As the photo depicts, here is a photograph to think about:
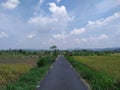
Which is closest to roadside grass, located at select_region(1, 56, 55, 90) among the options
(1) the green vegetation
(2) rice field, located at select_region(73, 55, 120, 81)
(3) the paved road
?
(1) the green vegetation

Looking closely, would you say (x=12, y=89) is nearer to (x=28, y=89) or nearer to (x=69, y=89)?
(x=28, y=89)

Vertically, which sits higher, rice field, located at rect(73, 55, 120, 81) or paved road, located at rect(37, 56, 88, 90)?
rice field, located at rect(73, 55, 120, 81)

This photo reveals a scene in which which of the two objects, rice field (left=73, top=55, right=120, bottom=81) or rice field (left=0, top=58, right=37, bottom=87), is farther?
rice field (left=73, top=55, right=120, bottom=81)

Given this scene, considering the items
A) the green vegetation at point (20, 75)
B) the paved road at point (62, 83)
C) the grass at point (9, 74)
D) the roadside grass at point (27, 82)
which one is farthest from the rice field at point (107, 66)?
the grass at point (9, 74)

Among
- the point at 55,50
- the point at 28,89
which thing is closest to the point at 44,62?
the point at 28,89

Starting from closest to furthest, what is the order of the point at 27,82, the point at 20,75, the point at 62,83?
1. the point at 62,83
2. the point at 27,82
3. the point at 20,75

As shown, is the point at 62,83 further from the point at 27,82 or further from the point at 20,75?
the point at 20,75

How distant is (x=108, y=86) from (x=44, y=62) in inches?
1763

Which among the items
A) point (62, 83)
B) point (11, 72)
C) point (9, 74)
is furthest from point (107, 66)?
point (62, 83)

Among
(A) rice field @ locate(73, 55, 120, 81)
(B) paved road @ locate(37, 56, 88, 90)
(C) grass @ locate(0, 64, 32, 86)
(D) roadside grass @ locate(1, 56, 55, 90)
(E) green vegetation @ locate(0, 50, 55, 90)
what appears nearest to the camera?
(D) roadside grass @ locate(1, 56, 55, 90)

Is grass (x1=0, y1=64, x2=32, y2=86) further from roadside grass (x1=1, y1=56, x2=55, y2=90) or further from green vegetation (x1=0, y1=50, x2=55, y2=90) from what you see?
roadside grass (x1=1, y1=56, x2=55, y2=90)

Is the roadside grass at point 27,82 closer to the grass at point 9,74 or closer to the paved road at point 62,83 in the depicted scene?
the paved road at point 62,83

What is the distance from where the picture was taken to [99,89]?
1457 centimetres

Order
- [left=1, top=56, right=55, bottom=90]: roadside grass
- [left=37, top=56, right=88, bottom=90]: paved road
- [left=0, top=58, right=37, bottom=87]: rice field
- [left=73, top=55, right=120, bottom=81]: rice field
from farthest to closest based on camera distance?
[left=73, top=55, right=120, bottom=81]: rice field < [left=0, top=58, right=37, bottom=87]: rice field < [left=37, top=56, right=88, bottom=90]: paved road < [left=1, top=56, right=55, bottom=90]: roadside grass
